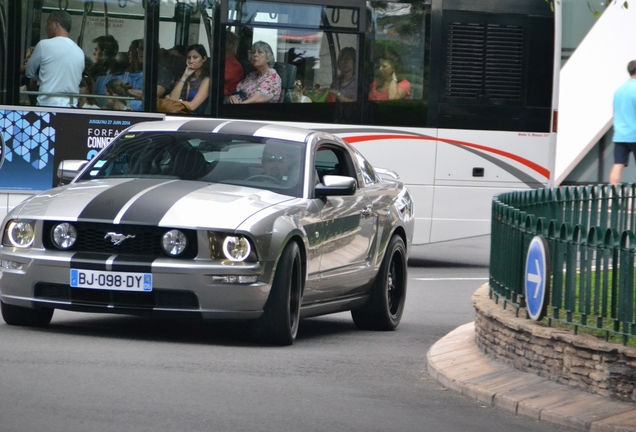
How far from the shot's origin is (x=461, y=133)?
55.1 feet

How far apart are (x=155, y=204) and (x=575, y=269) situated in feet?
9.15

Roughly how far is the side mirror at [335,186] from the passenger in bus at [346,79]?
6510 millimetres

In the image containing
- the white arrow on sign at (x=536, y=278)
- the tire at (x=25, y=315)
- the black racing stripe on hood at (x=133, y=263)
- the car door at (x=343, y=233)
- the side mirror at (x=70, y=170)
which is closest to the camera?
the white arrow on sign at (x=536, y=278)

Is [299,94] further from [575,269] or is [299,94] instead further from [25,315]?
[575,269]

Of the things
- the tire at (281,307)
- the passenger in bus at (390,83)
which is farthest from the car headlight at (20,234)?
the passenger in bus at (390,83)

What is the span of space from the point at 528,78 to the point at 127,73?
15.9 feet

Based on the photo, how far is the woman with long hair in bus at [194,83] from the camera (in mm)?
16297

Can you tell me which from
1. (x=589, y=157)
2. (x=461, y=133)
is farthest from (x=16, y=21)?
(x=589, y=157)

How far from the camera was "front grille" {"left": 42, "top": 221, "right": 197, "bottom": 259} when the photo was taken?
8906 mm

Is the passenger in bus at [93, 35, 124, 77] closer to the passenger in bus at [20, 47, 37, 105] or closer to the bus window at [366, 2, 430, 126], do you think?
the passenger in bus at [20, 47, 37, 105]

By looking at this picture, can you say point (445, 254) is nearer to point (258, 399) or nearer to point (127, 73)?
point (127, 73)

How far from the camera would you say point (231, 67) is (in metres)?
16.4

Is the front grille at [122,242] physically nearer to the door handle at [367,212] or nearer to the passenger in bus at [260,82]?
the door handle at [367,212]

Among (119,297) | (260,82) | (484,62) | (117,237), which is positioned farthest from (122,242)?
(484,62)
